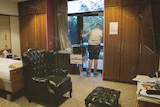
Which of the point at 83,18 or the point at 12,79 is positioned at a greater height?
the point at 83,18

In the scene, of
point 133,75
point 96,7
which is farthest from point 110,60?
point 96,7

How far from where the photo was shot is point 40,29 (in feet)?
16.9

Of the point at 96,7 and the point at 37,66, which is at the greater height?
the point at 96,7

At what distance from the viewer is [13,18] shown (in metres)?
5.48

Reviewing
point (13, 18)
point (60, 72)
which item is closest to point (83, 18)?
point (60, 72)

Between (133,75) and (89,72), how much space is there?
140 cm

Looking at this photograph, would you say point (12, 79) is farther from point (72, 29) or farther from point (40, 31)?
point (72, 29)

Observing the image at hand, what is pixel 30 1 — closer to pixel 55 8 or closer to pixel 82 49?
pixel 55 8

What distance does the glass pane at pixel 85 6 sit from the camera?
4730mm

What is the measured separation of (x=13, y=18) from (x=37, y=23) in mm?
1080

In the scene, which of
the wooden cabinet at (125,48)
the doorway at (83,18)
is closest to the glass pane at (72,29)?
the doorway at (83,18)

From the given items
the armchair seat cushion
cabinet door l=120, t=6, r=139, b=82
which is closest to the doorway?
cabinet door l=120, t=6, r=139, b=82

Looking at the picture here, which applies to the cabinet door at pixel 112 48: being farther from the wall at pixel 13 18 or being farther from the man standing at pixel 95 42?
the wall at pixel 13 18

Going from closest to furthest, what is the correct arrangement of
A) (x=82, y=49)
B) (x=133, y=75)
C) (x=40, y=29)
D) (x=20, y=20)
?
1. (x=133, y=75)
2. (x=82, y=49)
3. (x=40, y=29)
4. (x=20, y=20)
